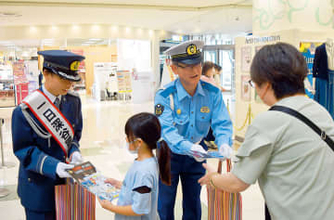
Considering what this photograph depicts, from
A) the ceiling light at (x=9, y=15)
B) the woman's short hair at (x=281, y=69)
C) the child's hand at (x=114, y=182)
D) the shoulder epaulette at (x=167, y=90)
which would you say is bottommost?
the child's hand at (x=114, y=182)

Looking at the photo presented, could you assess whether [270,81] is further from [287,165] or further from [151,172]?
[151,172]

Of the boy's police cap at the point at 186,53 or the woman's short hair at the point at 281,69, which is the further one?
the boy's police cap at the point at 186,53

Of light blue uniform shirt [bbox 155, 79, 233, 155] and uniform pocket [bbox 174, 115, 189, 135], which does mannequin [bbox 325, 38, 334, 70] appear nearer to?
light blue uniform shirt [bbox 155, 79, 233, 155]

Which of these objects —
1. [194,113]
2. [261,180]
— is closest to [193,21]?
[194,113]

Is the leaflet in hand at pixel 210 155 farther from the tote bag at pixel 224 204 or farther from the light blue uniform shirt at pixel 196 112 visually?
the light blue uniform shirt at pixel 196 112

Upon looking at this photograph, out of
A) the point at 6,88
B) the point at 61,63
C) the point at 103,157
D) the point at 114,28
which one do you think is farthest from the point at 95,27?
the point at 61,63

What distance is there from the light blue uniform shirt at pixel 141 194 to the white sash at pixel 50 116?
0.49 m

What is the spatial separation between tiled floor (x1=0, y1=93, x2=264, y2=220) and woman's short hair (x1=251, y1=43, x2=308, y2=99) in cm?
248

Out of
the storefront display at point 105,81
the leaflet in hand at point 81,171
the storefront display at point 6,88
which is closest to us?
the leaflet in hand at point 81,171

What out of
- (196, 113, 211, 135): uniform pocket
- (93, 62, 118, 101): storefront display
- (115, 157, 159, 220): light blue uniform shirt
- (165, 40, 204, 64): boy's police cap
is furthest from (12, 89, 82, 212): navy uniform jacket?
(93, 62, 118, 101): storefront display

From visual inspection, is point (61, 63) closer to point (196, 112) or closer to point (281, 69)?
point (196, 112)

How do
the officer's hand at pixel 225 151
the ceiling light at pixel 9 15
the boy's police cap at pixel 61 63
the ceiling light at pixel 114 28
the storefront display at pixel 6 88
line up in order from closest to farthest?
the boy's police cap at pixel 61 63 → the officer's hand at pixel 225 151 → the storefront display at pixel 6 88 → the ceiling light at pixel 9 15 → the ceiling light at pixel 114 28

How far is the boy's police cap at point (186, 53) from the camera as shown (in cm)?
218

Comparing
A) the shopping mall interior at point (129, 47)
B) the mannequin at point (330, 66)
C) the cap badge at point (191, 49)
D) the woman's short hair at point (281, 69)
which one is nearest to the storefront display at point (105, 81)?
the shopping mall interior at point (129, 47)
